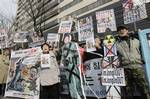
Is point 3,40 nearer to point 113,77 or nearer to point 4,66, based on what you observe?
point 4,66

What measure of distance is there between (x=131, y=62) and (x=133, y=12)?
127cm

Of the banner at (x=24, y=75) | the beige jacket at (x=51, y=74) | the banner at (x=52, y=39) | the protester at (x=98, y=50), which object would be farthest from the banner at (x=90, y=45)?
the banner at (x=52, y=39)

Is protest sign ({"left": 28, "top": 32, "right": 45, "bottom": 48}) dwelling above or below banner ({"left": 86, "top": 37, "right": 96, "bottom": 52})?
above

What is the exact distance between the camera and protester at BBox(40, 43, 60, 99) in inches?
360

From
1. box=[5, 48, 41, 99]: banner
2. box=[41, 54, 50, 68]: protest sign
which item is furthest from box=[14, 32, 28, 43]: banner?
box=[41, 54, 50, 68]: protest sign

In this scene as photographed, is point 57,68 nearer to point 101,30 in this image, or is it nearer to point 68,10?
point 101,30

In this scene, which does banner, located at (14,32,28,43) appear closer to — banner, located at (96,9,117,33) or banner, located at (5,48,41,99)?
banner, located at (5,48,41,99)

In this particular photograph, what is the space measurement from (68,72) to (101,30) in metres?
1.37

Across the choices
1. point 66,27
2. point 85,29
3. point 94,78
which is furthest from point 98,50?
point 66,27

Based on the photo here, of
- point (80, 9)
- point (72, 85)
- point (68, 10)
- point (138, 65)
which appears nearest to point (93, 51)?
point (72, 85)

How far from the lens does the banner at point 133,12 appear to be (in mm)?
7828

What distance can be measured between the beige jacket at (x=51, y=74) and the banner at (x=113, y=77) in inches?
57.2

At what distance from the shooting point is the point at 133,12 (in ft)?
26.5

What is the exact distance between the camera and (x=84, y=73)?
9031 millimetres
